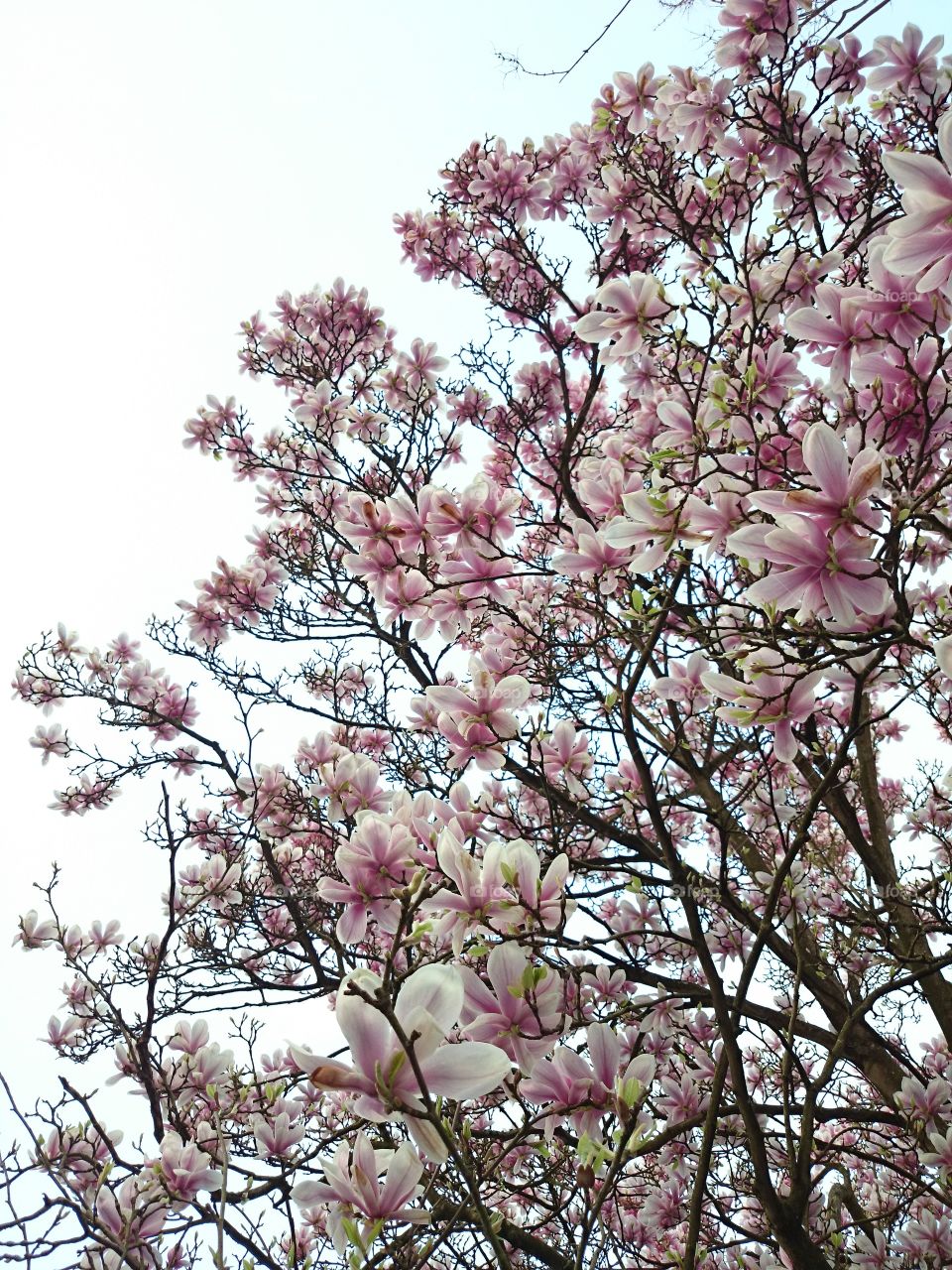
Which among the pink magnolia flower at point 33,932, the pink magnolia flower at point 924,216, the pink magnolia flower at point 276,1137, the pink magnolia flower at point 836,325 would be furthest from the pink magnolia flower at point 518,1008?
the pink magnolia flower at point 33,932

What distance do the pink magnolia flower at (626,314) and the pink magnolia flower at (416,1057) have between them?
182 centimetres

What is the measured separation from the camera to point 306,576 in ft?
13.6

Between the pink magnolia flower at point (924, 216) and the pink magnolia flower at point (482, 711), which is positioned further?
the pink magnolia flower at point (482, 711)

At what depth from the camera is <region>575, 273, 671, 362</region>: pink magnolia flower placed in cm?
223

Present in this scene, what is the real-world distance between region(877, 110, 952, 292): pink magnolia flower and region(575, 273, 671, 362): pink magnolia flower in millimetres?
1124

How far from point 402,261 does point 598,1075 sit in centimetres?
510

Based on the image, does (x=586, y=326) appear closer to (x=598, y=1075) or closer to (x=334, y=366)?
(x=598, y=1075)

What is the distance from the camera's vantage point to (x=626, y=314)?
89.7 inches

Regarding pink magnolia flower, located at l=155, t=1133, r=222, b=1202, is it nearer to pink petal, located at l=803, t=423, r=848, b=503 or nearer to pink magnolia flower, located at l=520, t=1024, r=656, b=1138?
pink magnolia flower, located at l=520, t=1024, r=656, b=1138

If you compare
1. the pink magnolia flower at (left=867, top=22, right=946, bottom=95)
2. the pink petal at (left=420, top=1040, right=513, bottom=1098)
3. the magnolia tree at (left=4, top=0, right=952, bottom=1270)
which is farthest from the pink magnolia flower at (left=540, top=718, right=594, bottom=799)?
the pink magnolia flower at (left=867, top=22, right=946, bottom=95)

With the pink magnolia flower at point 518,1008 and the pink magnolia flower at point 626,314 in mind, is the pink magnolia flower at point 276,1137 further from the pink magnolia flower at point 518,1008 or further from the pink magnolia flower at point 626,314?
the pink magnolia flower at point 626,314

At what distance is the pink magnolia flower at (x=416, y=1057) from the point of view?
34.0 inches

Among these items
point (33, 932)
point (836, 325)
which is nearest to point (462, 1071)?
point (836, 325)

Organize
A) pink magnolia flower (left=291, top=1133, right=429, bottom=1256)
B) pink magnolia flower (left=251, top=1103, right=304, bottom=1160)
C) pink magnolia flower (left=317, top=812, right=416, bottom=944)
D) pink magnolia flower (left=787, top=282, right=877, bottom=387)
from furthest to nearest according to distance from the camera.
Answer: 1. pink magnolia flower (left=251, top=1103, right=304, bottom=1160)
2. pink magnolia flower (left=317, top=812, right=416, bottom=944)
3. pink magnolia flower (left=787, top=282, right=877, bottom=387)
4. pink magnolia flower (left=291, top=1133, right=429, bottom=1256)
